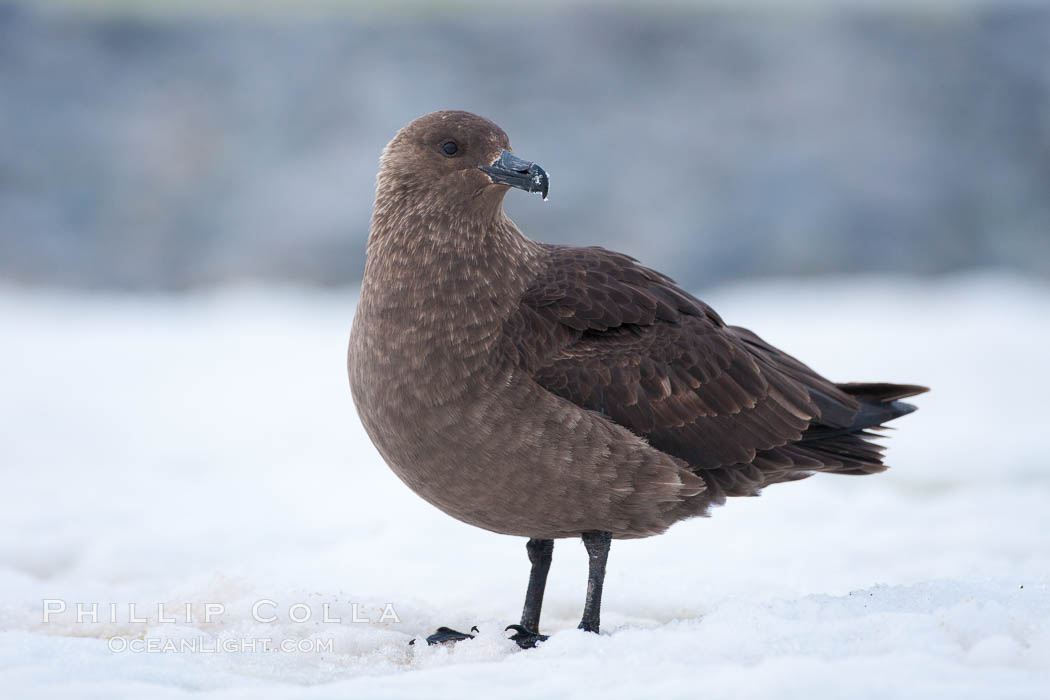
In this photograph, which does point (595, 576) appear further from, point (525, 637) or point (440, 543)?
point (440, 543)

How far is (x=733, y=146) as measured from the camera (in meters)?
15.1

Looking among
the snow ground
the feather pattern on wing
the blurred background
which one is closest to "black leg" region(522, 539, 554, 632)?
the snow ground

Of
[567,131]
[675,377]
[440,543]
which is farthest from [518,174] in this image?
[567,131]

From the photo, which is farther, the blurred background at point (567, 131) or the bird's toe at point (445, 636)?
the blurred background at point (567, 131)

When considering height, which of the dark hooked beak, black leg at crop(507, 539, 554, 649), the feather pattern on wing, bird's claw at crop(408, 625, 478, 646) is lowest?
bird's claw at crop(408, 625, 478, 646)

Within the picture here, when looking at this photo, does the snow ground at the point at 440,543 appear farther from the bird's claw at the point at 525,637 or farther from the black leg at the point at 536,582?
the black leg at the point at 536,582

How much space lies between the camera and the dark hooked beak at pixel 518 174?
410 centimetres

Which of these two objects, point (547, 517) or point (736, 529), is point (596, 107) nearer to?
point (736, 529)

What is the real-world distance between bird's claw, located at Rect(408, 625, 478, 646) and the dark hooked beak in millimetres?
1660

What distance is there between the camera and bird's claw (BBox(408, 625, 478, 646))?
4.05m

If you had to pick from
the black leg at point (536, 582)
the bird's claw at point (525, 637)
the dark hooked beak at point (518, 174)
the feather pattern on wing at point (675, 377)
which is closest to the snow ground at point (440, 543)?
the bird's claw at point (525, 637)

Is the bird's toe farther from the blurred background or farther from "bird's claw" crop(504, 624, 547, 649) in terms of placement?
the blurred background

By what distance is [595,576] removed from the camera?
163 inches

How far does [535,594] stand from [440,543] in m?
1.53
